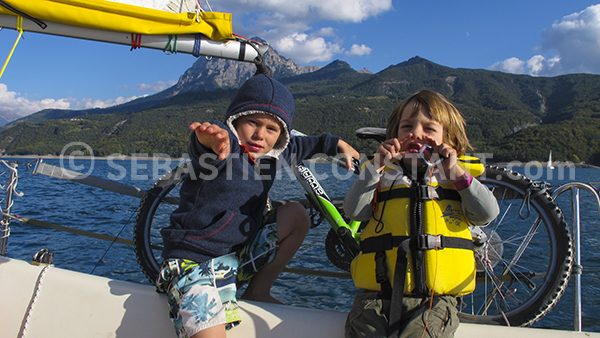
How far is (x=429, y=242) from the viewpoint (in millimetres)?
1883

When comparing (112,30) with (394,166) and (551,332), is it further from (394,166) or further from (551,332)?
(551,332)

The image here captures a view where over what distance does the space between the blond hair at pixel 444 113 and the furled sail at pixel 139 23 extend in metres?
1.52

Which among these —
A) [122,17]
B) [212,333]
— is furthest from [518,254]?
[122,17]

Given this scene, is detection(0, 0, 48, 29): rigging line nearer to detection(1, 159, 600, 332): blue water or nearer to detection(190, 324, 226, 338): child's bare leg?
detection(1, 159, 600, 332): blue water

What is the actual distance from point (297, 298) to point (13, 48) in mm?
3412

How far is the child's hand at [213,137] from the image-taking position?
1.95 meters

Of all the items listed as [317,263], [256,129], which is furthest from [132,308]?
[317,263]

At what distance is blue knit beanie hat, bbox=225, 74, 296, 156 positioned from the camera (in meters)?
2.35

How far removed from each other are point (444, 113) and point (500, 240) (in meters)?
1.42

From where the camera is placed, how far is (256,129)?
2.40 m

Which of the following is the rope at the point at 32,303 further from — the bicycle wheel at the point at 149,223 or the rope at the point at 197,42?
the rope at the point at 197,42

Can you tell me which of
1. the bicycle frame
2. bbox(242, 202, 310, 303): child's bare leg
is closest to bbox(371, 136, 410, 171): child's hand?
bbox(242, 202, 310, 303): child's bare leg

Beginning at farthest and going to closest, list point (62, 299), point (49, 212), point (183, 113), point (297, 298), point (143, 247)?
1. point (183, 113)
2. point (49, 212)
3. point (297, 298)
4. point (143, 247)
5. point (62, 299)

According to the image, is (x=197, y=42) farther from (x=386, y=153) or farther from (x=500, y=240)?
(x=500, y=240)
